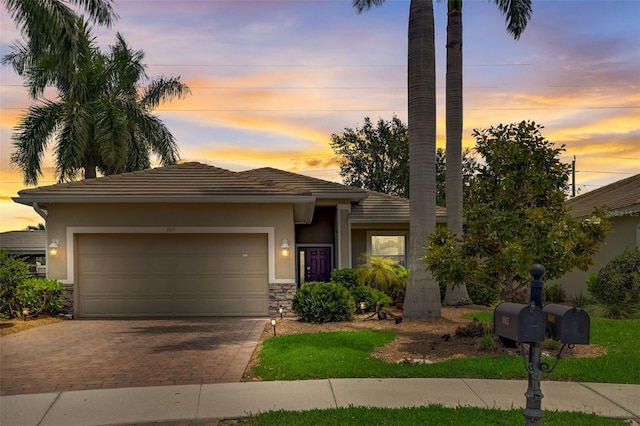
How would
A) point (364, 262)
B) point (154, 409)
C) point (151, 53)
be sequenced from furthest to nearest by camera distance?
point (151, 53) < point (364, 262) < point (154, 409)

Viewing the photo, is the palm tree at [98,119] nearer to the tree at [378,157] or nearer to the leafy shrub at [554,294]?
the tree at [378,157]

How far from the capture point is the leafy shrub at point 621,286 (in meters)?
14.5

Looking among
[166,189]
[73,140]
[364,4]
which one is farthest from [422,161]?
[73,140]

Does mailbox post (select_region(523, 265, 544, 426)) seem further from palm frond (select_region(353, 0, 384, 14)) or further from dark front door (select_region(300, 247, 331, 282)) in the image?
dark front door (select_region(300, 247, 331, 282))

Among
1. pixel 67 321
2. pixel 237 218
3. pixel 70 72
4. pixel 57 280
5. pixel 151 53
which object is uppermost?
pixel 151 53

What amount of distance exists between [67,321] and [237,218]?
4976 millimetres

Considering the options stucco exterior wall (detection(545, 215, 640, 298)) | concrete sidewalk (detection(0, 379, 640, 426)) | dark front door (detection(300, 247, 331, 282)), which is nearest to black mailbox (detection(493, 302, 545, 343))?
concrete sidewalk (detection(0, 379, 640, 426))

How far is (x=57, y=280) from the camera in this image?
14836 mm

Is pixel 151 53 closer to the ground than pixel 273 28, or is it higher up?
higher up

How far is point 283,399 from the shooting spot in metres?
6.93

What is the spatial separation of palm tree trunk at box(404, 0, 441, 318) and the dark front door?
6441 mm

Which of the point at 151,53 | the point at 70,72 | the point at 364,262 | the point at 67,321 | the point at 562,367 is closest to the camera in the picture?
the point at 562,367

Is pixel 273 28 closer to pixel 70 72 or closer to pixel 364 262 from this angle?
pixel 70 72

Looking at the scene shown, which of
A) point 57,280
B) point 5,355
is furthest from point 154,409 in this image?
point 57,280
